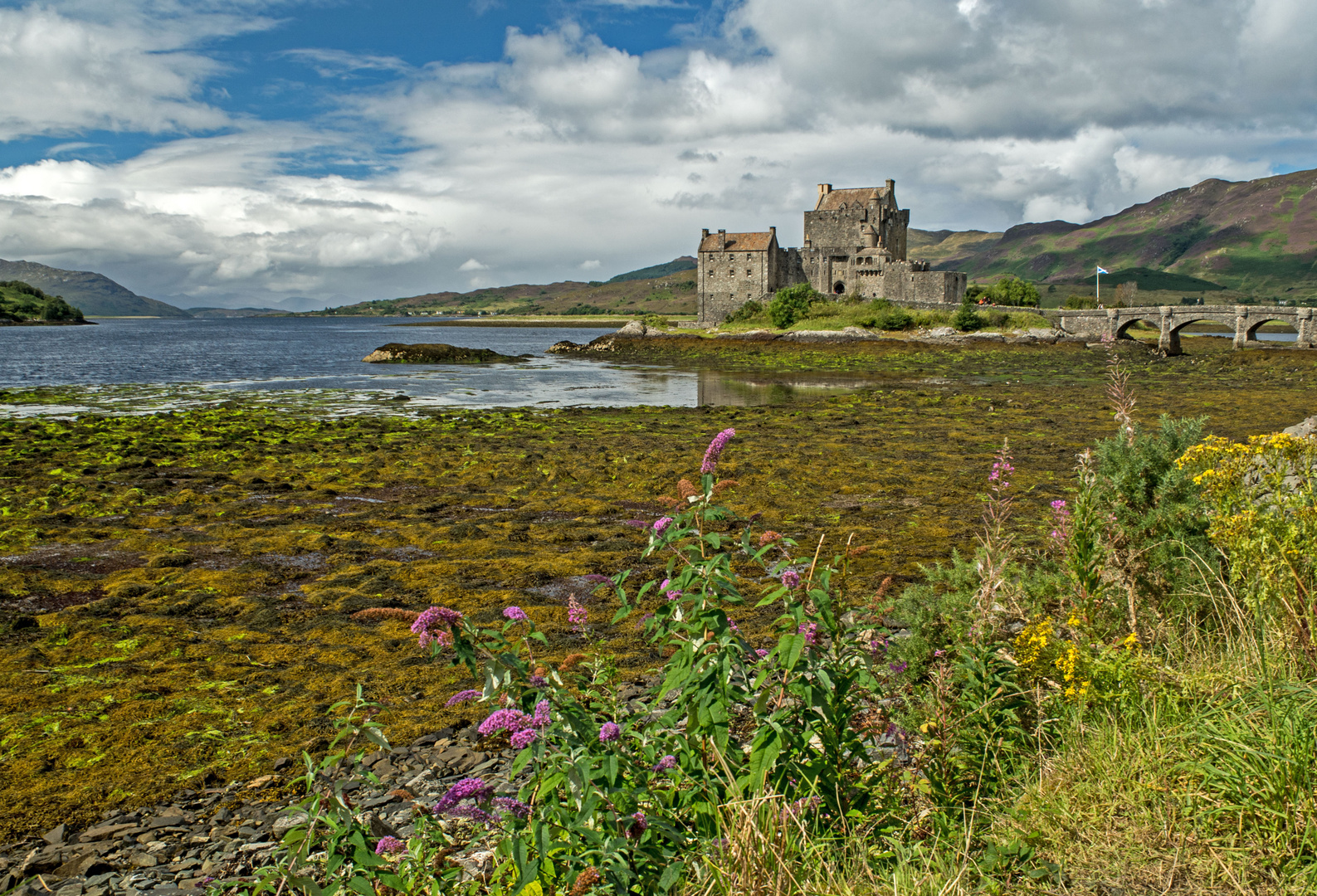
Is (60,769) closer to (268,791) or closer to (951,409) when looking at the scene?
(268,791)

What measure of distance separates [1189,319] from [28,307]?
199m

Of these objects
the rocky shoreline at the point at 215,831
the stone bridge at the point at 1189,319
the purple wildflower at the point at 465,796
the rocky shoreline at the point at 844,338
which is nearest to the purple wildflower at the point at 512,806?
the purple wildflower at the point at 465,796

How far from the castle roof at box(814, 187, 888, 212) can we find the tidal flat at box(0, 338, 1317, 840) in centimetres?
6499

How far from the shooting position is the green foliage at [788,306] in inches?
2889

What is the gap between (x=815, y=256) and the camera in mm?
87375

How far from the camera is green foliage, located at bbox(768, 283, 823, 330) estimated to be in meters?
73.4

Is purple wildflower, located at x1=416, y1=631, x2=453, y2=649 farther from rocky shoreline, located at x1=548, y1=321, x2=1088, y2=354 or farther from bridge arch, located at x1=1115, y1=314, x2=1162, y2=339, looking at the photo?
bridge arch, located at x1=1115, y1=314, x2=1162, y2=339

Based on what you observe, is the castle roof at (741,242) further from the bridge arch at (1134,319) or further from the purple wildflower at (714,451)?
the purple wildflower at (714,451)

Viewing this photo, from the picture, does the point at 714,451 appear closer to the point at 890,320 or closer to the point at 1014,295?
the point at 890,320

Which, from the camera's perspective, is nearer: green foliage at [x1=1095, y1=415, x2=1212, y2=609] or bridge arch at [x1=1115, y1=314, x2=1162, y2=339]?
green foliage at [x1=1095, y1=415, x2=1212, y2=609]

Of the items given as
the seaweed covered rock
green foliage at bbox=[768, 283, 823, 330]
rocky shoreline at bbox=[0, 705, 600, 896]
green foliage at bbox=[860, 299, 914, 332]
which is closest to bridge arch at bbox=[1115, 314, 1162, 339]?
green foliage at bbox=[860, 299, 914, 332]

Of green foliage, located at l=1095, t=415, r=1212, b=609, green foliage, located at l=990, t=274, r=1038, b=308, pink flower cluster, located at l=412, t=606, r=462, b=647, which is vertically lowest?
green foliage, located at l=1095, t=415, r=1212, b=609

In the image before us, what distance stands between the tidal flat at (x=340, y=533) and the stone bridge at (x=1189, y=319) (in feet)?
117

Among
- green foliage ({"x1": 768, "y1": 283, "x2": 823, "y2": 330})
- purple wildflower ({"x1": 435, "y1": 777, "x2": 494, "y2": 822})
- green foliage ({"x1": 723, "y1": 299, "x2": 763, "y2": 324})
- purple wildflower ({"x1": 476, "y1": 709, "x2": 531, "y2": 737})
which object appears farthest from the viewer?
green foliage ({"x1": 723, "y1": 299, "x2": 763, "y2": 324})
